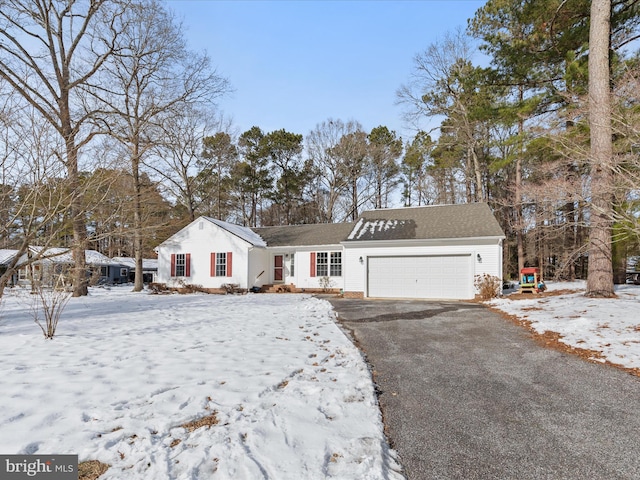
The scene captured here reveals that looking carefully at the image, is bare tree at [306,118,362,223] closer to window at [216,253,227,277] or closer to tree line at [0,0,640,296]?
tree line at [0,0,640,296]

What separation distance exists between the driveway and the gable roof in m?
8.05

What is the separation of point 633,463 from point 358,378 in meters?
2.39

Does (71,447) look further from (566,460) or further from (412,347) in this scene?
(412,347)

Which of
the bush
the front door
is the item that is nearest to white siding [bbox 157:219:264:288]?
the front door

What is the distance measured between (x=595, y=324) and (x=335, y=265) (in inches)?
447

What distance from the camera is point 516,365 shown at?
181 inches

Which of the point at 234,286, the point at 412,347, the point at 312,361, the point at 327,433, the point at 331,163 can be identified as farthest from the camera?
the point at 331,163

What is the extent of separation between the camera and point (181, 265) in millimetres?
18031

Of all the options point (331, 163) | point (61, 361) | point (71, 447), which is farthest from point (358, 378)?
point (331, 163)

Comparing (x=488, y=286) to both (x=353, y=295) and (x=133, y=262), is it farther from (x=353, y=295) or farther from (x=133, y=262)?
(x=133, y=262)

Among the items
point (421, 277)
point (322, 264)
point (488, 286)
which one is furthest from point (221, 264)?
point (488, 286)

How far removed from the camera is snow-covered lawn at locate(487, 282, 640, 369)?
16.0 feet

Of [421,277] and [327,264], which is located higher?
[327,264]

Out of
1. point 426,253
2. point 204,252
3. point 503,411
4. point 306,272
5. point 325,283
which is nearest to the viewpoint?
point 503,411
